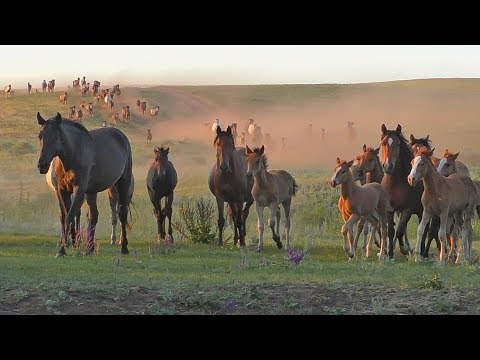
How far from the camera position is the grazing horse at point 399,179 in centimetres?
1950

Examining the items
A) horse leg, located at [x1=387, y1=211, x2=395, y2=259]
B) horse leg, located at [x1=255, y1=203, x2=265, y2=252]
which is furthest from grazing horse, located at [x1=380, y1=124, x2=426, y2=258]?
horse leg, located at [x1=255, y1=203, x2=265, y2=252]

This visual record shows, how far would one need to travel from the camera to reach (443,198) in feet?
60.0

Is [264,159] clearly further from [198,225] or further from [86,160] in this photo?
[86,160]

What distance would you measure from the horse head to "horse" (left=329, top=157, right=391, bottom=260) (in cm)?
498

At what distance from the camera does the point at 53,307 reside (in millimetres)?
13086

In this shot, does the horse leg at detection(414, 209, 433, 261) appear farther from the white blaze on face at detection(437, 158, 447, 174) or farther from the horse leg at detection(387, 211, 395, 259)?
the white blaze on face at detection(437, 158, 447, 174)

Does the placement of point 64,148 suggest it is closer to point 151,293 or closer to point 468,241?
point 151,293


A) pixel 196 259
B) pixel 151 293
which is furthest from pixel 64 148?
pixel 151 293

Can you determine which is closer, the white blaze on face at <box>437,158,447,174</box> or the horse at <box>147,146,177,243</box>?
the white blaze on face at <box>437,158,447,174</box>

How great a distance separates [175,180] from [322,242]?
151 inches

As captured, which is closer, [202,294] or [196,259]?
[202,294]

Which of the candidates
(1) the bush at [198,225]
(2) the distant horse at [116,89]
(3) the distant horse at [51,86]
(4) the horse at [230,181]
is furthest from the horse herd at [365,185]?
(3) the distant horse at [51,86]

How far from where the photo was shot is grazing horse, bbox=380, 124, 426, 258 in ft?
64.0

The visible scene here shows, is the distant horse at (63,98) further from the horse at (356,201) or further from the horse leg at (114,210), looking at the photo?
the horse at (356,201)
